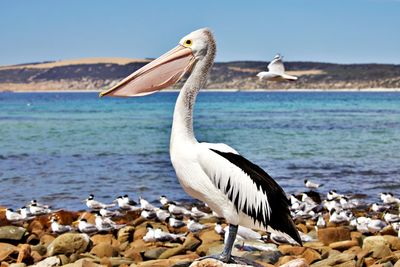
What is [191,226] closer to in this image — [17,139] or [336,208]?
[336,208]

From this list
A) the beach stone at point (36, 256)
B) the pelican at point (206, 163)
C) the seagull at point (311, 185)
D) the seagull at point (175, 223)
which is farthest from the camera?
the seagull at point (311, 185)

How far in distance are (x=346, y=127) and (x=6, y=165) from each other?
742 inches

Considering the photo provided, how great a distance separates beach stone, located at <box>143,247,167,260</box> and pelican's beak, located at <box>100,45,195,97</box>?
10.3ft

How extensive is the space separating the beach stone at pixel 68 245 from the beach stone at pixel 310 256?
2.36 meters

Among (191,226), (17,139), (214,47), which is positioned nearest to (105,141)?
(17,139)

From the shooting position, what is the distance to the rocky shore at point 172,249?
7402 millimetres

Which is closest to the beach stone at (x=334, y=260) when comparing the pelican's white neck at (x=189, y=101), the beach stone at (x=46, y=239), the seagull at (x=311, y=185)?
the pelican's white neck at (x=189, y=101)

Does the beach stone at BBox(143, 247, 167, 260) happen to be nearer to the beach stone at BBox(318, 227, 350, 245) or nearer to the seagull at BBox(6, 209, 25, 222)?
the beach stone at BBox(318, 227, 350, 245)

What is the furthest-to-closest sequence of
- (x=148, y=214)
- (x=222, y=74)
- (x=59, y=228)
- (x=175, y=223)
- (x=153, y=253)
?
1. (x=222, y=74)
2. (x=148, y=214)
3. (x=175, y=223)
4. (x=59, y=228)
5. (x=153, y=253)

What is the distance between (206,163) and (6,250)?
4.01m

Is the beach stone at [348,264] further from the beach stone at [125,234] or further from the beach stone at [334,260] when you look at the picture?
the beach stone at [125,234]

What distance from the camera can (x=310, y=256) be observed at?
7566mm

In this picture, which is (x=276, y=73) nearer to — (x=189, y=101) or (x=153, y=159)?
(x=189, y=101)

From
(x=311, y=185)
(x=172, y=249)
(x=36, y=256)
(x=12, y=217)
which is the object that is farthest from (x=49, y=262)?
(x=311, y=185)
